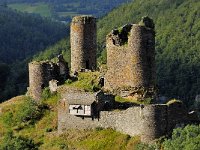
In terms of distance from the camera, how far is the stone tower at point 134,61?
53.4 m

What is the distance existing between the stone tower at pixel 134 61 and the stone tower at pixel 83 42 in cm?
669

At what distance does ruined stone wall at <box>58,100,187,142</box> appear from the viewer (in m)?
45.3

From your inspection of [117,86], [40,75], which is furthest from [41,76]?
[117,86]

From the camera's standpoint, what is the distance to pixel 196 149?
4203 cm

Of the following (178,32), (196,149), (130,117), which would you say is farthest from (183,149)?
(178,32)

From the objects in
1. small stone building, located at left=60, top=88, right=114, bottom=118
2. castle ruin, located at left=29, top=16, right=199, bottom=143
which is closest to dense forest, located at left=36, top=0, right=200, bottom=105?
castle ruin, located at left=29, top=16, right=199, bottom=143

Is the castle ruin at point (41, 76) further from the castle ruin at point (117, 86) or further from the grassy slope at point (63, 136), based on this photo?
the grassy slope at point (63, 136)

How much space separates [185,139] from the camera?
43.4 m

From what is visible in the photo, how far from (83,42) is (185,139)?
2036 cm

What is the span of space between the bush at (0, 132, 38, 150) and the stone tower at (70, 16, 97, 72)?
11.5 meters

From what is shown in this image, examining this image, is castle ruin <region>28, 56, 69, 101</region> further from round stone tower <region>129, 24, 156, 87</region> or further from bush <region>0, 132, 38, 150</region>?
round stone tower <region>129, 24, 156, 87</region>

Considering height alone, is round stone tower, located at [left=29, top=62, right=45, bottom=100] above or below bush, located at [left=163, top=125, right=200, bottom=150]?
above

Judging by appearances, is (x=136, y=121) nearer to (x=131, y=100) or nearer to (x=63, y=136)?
(x=131, y=100)

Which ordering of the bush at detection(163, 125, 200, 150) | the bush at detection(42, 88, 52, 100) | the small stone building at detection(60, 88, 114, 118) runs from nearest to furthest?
the bush at detection(163, 125, 200, 150) → the small stone building at detection(60, 88, 114, 118) → the bush at detection(42, 88, 52, 100)
